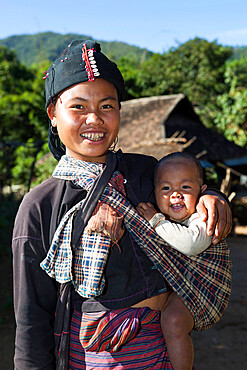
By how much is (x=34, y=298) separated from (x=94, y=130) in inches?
23.9

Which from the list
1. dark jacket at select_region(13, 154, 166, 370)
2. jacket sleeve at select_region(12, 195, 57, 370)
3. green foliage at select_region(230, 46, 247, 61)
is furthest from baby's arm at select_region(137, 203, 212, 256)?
green foliage at select_region(230, 46, 247, 61)

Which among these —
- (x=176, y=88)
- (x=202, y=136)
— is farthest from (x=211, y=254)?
(x=176, y=88)

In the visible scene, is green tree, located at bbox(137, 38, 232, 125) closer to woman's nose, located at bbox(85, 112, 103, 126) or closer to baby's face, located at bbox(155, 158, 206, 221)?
baby's face, located at bbox(155, 158, 206, 221)

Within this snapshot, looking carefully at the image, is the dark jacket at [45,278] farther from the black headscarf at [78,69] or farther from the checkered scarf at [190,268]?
the black headscarf at [78,69]

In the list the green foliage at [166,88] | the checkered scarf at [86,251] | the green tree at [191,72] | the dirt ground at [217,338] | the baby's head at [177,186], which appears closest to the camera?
the checkered scarf at [86,251]

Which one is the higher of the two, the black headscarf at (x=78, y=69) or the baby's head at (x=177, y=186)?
the black headscarf at (x=78, y=69)

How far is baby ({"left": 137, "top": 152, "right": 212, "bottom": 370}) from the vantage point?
1280 millimetres

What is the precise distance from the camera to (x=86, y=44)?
132 cm

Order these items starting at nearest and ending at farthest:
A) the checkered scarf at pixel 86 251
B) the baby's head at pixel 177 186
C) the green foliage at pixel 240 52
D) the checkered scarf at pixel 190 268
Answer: the checkered scarf at pixel 86 251, the checkered scarf at pixel 190 268, the baby's head at pixel 177 186, the green foliage at pixel 240 52

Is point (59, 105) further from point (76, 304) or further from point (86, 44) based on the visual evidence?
point (76, 304)

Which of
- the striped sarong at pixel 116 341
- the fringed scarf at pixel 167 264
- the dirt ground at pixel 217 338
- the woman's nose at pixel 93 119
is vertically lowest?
the dirt ground at pixel 217 338

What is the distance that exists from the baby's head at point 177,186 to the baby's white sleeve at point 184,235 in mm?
117

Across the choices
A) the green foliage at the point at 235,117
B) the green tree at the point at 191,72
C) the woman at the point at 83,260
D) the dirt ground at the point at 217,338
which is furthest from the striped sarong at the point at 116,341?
the green tree at the point at 191,72

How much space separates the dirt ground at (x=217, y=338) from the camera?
4055mm
